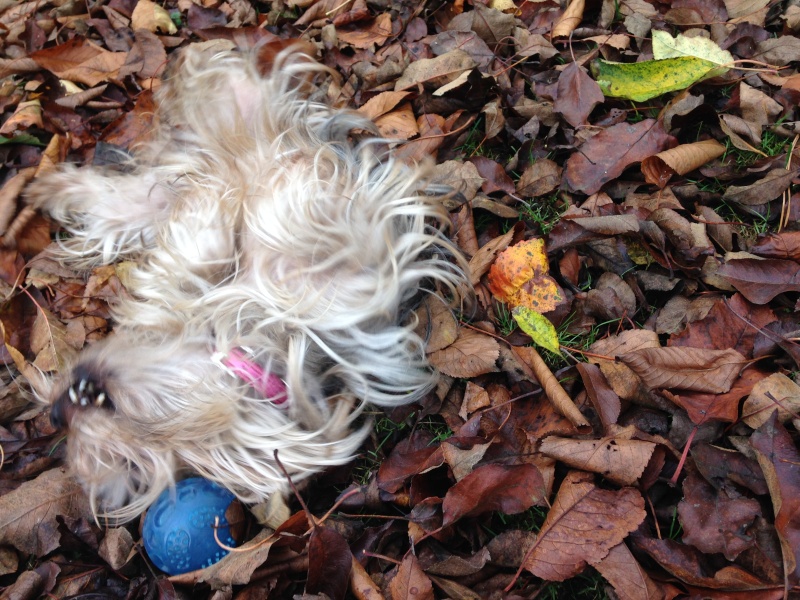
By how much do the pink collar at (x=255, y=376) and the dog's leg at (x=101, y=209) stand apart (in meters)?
1.03

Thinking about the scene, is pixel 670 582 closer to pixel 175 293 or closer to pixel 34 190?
pixel 175 293

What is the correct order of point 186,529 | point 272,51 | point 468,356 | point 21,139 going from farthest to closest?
point 21,139
point 272,51
point 468,356
point 186,529

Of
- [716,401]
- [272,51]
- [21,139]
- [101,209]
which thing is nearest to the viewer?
[716,401]

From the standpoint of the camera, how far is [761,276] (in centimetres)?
236

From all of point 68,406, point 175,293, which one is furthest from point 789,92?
point 68,406

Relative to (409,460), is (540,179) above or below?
above

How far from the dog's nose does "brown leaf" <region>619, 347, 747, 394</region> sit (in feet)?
6.43

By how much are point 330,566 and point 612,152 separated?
203 centimetres

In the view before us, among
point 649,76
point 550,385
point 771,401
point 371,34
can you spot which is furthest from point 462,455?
point 371,34

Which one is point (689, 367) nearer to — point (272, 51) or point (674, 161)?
point (674, 161)

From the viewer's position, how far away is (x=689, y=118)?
288 centimetres

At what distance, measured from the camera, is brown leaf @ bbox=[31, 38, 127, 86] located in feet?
12.5

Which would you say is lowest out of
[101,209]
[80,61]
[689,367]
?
[689,367]

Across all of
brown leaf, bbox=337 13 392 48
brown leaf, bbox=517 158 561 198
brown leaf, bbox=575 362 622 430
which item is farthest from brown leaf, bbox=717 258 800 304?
brown leaf, bbox=337 13 392 48
